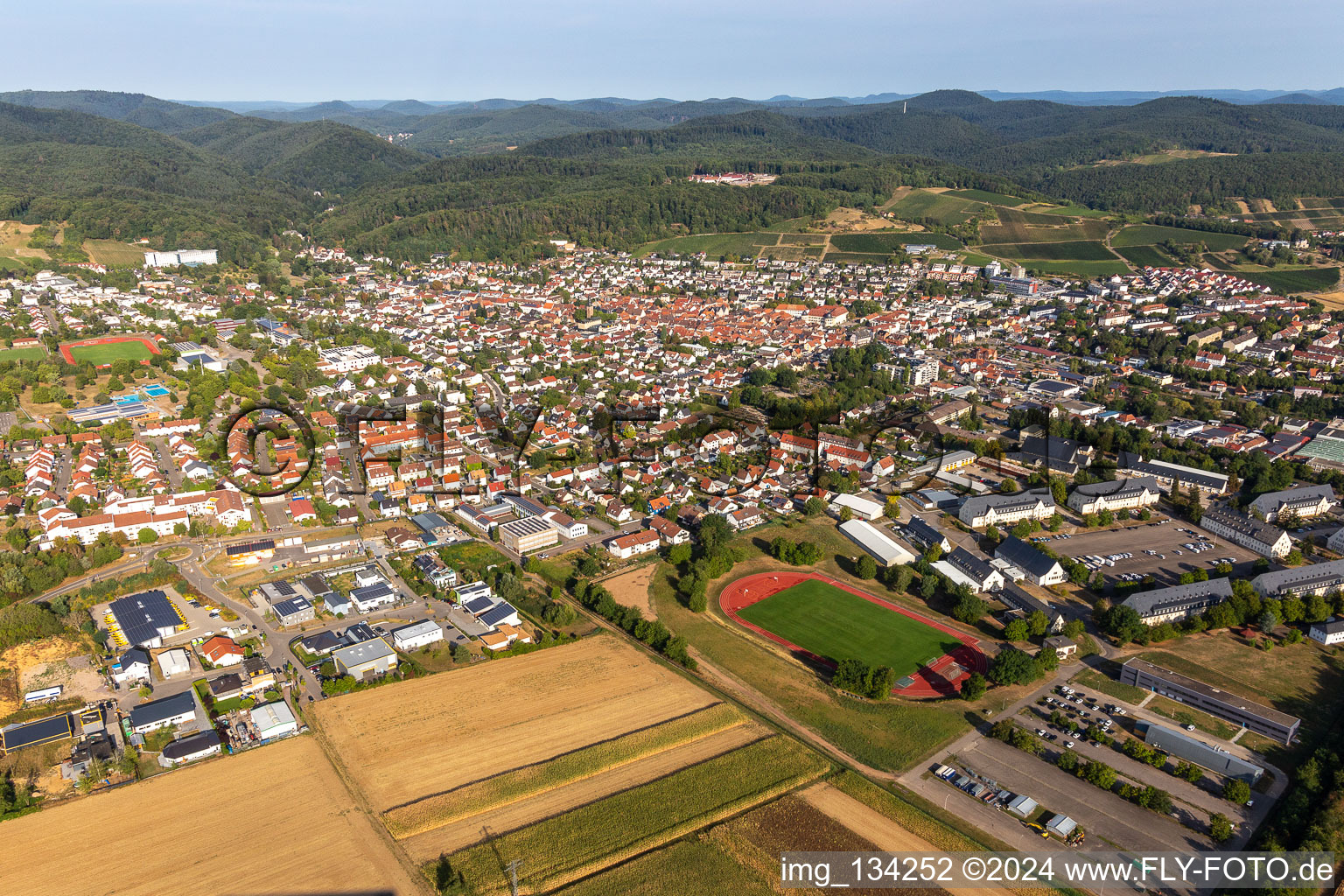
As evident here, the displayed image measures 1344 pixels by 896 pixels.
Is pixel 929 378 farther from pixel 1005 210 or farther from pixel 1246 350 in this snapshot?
pixel 1005 210

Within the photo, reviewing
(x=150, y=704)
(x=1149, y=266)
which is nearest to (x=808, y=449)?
(x=150, y=704)

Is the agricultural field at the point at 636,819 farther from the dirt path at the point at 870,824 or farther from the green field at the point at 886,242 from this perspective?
the green field at the point at 886,242

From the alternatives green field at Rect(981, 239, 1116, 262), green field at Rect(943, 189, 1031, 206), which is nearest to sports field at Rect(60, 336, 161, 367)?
green field at Rect(981, 239, 1116, 262)

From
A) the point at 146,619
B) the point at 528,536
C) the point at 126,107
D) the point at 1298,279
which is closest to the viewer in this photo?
the point at 146,619

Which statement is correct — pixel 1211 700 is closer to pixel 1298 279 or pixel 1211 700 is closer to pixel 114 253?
pixel 1298 279

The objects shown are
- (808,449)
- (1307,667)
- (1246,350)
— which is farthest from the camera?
(1246,350)

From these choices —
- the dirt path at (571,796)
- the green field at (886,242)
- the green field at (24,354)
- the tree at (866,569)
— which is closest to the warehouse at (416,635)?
the dirt path at (571,796)

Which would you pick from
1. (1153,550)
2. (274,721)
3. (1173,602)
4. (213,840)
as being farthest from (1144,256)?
(213,840)
